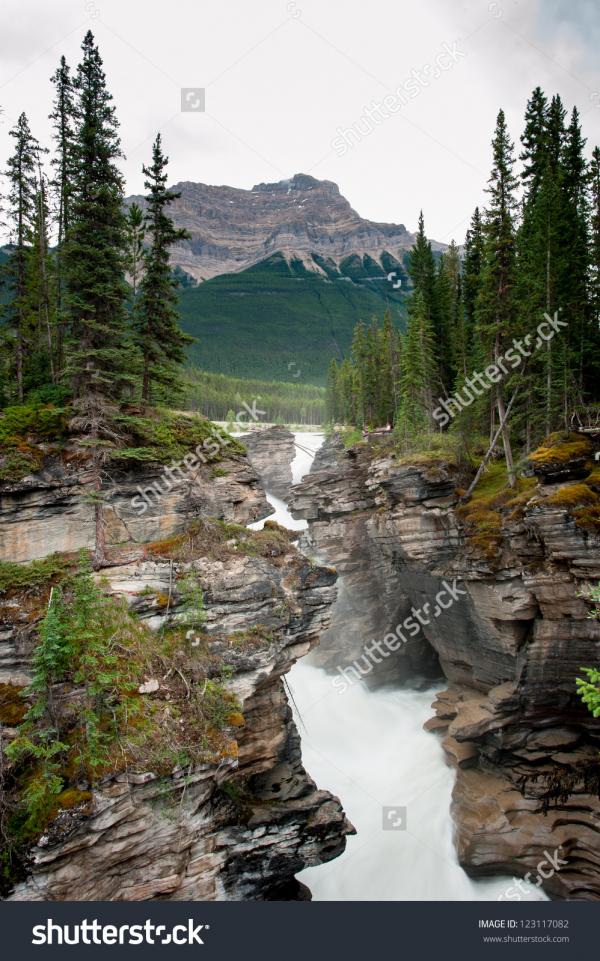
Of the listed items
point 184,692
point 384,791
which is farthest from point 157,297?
point 384,791

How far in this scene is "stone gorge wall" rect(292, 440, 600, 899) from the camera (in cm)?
1827

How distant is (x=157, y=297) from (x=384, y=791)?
2471 cm

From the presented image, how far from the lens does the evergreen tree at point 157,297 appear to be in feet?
59.3

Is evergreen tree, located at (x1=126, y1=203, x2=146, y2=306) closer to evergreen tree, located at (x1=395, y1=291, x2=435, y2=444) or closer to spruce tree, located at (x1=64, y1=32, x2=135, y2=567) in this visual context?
spruce tree, located at (x1=64, y1=32, x2=135, y2=567)

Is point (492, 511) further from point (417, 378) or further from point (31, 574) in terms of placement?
point (31, 574)

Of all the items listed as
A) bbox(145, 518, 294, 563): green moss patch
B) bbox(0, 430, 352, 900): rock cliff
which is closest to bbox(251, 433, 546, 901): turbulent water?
bbox(0, 430, 352, 900): rock cliff

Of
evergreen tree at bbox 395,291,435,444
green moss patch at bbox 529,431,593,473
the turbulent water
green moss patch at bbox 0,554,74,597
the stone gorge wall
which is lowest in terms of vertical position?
the turbulent water

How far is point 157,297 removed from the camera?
1850cm

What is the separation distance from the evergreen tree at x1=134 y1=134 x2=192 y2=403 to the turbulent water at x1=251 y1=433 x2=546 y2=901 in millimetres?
15382

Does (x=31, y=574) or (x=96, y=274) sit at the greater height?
(x=96, y=274)

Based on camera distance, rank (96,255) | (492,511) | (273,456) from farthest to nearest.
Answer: (273,456), (492,511), (96,255)

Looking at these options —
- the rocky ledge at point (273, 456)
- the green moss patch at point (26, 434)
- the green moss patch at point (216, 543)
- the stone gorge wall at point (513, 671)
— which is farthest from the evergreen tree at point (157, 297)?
the rocky ledge at point (273, 456)

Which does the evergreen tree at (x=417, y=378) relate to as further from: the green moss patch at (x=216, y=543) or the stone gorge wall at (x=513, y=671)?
the green moss patch at (x=216, y=543)

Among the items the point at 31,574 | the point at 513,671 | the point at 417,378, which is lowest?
the point at 513,671
